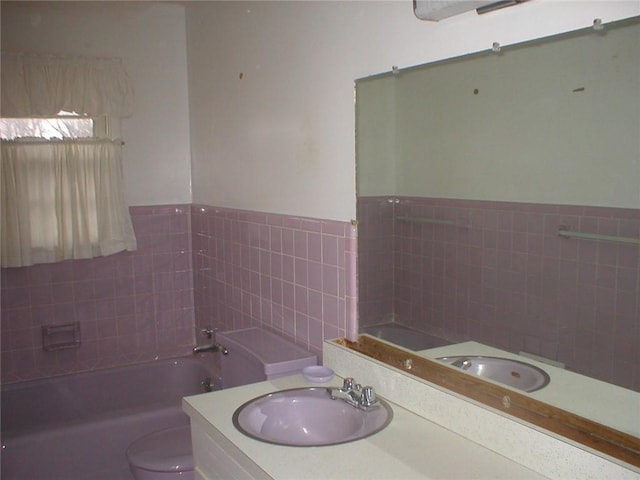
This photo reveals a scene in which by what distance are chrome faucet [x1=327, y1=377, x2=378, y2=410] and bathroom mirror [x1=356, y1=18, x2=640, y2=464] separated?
0.22m

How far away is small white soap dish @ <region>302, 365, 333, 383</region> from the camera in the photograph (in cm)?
198

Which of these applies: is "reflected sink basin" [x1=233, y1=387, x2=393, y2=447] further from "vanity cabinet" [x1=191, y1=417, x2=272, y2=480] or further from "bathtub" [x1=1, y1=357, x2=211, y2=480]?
"bathtub" [x1=1, y1=357, x2=211, y2=480]

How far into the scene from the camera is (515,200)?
1461 mm

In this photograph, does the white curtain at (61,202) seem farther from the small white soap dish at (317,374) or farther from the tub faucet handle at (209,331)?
the small white soap dish at (317,374)

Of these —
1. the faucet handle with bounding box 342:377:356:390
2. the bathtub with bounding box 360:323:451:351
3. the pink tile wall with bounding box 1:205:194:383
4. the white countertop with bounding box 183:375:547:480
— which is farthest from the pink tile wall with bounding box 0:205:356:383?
the white countertop with bounding box 183:375:547:480

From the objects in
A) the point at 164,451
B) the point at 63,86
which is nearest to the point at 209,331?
the point at 164,451

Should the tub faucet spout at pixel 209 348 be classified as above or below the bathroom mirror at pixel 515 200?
below

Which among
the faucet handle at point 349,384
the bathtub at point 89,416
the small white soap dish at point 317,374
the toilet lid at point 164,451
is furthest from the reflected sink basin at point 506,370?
the bathtub at point 89,416

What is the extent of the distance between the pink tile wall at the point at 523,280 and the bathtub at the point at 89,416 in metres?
1.61

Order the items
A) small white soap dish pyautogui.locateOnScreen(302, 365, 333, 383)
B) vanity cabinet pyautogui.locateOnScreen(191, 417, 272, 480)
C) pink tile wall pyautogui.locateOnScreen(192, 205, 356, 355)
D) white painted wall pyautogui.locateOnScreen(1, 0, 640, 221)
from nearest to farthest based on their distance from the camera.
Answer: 1. vanity cabinet pyautogui.locateOnScreen(191, 417, 272, 480)
2. white painted wall pyautogui.locateOnScreen(1, 0, 640, 221)
3. small white soap dish pyautogui.locateOnScreen(302, 365, 333, 383)
4. pink tile wall pyautogui.locateOnScreen(192, 205, 356, 355)

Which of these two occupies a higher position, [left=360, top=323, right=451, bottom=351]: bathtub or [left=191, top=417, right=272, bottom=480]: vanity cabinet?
[left=360, top=323, right=451, bottom=351]: bathtub

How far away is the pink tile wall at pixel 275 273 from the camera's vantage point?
2.15 metres


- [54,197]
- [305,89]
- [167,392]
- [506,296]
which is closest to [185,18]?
[54,197]

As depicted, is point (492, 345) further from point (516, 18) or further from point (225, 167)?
point (225, 167)
